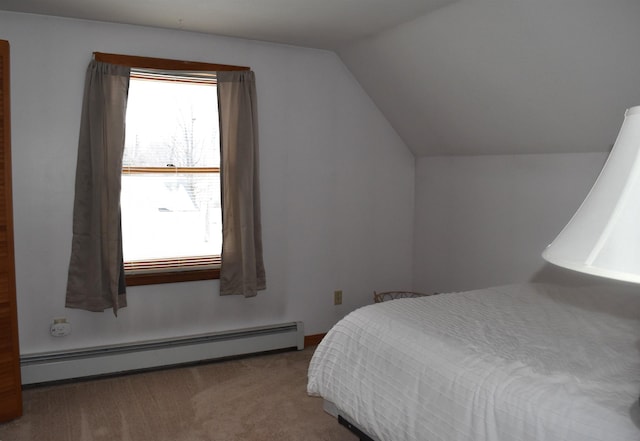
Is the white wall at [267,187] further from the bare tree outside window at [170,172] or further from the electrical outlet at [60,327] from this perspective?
the bare tree outside window at [170,172]

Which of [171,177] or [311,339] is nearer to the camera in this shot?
[171,177]

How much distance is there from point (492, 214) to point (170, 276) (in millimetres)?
2246

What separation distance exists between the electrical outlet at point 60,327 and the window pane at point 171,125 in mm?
1063

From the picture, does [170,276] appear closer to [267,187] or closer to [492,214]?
[267,187]

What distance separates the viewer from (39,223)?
129 inches

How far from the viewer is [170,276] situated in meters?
Result: 3.63

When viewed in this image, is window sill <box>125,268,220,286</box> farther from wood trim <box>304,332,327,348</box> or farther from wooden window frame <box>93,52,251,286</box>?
A: wood trim <box>304,332,327,348</box>

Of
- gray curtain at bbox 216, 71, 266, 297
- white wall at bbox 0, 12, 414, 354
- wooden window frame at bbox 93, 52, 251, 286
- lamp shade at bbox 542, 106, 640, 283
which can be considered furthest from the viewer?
gray curtain at bbox 216, 71, 266, 297

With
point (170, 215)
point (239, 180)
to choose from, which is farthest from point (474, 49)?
point (170, 215)

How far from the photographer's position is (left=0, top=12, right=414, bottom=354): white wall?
3.25m

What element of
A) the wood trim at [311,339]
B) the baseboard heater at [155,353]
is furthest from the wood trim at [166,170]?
the wood trim at [311,339]

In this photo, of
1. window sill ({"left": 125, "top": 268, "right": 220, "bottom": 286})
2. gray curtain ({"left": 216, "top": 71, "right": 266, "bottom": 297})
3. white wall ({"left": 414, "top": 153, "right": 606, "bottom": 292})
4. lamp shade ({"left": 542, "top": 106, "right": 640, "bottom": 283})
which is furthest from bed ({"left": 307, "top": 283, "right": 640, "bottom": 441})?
window sill ({"left": 125, "top": 268, "right": 220, "bottom": 286})

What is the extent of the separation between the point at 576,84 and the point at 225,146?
2127mm

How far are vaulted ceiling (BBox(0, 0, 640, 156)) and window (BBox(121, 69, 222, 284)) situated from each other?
437 mm
